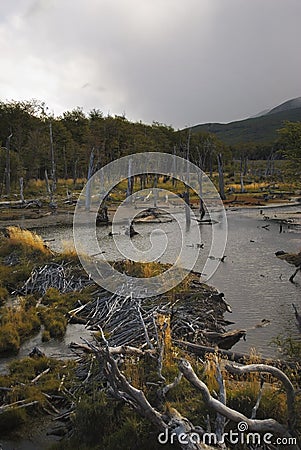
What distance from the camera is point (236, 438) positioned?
21.4 feet

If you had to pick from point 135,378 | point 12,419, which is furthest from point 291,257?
point 12,419

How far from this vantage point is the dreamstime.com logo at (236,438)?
237 inches

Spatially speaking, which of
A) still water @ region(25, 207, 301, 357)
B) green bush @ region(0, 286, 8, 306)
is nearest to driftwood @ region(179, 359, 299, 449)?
still water @ region(25, 207, 301, 357)

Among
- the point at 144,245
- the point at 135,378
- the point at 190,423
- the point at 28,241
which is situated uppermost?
the point at 28,241

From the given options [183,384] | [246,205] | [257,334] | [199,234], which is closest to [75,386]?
[183,384]

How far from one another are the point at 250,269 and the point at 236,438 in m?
16.5

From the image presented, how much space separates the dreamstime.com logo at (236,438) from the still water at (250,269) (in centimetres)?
540

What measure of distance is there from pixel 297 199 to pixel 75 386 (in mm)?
63065

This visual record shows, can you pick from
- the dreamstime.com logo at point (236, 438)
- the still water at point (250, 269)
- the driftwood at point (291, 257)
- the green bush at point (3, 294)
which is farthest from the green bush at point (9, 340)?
the driftwood at point (291, 257)

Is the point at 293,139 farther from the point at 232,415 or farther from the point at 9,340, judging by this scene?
the point at 232,415

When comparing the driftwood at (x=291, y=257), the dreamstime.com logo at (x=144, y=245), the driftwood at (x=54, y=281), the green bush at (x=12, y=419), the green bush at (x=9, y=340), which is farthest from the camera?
the driftwood at (x=291, y=257)

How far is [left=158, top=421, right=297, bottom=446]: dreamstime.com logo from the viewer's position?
6.03 metres

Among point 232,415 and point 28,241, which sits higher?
point 28,241

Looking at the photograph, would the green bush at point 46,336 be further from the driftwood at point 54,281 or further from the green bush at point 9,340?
the driftwood at point 54,281
